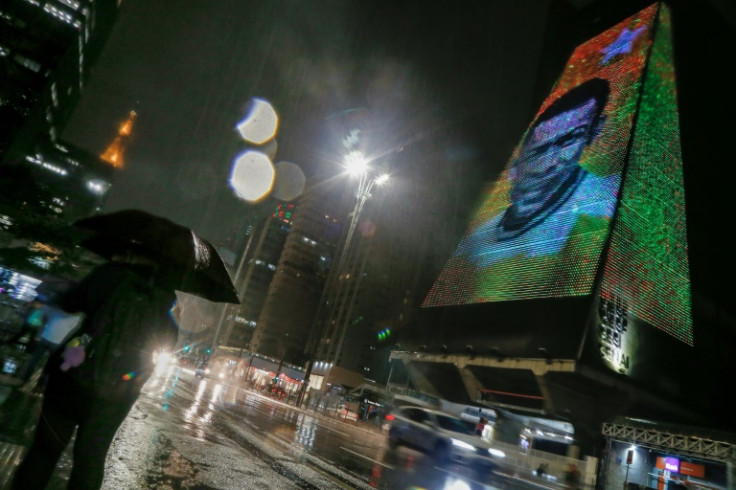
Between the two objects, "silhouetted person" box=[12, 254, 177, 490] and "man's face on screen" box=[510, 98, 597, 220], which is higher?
"man's face on screen" box=[510, 98, 597, 220]

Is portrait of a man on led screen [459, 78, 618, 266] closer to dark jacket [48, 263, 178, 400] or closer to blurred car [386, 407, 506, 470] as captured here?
blurred car [386, 407, 506, 470]

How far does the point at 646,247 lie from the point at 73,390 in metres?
31.9

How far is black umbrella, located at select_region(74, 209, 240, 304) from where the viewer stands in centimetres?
267

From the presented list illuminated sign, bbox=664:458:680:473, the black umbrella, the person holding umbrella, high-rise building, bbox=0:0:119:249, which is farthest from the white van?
the person holding umbrella

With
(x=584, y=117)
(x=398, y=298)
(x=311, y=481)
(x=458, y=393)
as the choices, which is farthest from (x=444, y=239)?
(x=311, y=481)

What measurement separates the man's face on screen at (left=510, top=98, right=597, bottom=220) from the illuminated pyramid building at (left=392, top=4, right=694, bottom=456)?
0.10 metres

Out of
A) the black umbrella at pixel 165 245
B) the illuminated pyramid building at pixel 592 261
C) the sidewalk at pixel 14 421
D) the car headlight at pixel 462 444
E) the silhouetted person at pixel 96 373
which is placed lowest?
the sidewalk at pixel 14 421

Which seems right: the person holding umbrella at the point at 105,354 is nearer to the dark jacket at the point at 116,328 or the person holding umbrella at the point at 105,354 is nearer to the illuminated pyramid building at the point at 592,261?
the dark jacket at the point at 116,328

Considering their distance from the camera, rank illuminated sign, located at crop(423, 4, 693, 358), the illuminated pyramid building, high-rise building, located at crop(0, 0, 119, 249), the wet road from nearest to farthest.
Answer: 1. the wet road
2. high-rise building, located at crop(0, 0, 119, 249)
3. the illuminated pyramid building
4. illuminated sign, located at crop(423, 4, 693, 358)

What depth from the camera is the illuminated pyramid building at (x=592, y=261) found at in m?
25.5

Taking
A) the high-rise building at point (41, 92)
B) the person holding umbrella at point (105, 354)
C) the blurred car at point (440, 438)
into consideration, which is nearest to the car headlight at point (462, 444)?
the blurred car at point (440, 438)

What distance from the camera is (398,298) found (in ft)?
342

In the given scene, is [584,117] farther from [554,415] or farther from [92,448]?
[92,448]

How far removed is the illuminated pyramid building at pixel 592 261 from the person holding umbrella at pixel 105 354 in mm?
26329
